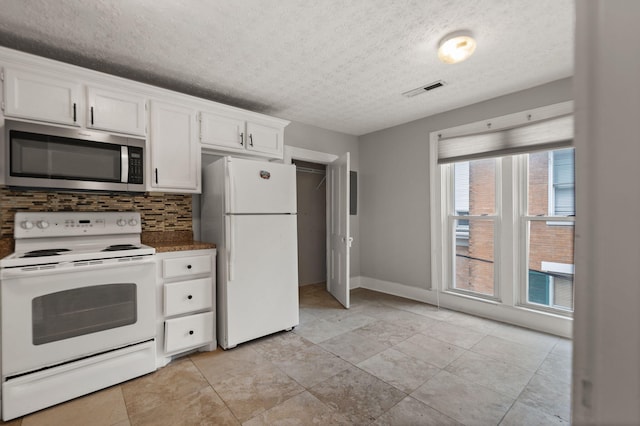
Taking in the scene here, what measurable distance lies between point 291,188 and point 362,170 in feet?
6.39

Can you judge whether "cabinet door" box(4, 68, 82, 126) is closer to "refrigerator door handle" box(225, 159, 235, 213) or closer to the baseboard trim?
"refrigerator door handle" box(225, 159, 235, 213)

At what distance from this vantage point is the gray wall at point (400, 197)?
371 cm

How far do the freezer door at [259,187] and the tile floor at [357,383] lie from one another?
1.24 meters

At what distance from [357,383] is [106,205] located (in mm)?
2478

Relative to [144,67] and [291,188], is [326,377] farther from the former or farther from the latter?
[144,67]

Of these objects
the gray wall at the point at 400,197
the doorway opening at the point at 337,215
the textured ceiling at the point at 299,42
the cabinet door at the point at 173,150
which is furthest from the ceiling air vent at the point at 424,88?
the cabinet door at the point at 173,150

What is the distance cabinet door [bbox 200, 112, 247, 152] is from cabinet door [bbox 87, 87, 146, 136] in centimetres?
49

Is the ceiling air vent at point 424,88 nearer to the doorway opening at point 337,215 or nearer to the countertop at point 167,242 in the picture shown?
the doorway opening at point 337,215

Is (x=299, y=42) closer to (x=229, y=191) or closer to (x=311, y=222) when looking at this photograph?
(x=229, y=191)

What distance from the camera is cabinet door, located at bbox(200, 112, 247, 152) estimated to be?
2695 millimetres

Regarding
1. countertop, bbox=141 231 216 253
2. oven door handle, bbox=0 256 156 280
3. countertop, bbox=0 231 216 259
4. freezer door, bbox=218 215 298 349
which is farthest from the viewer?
freezer door, bbox=218 215 298 349

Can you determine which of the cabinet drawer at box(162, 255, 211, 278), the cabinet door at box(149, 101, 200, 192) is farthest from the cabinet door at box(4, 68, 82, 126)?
the cabinet drawer at box(162, 255, 211, 278)

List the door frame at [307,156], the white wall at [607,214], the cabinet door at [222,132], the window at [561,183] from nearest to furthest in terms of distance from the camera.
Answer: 1. the white wall at [607,214]
2. the cabinet door at [222,132]
3. the window at [561,183]
4. the door frame at [307,156]

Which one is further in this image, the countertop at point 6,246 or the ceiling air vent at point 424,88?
the ceiling air vent at point 424,88
